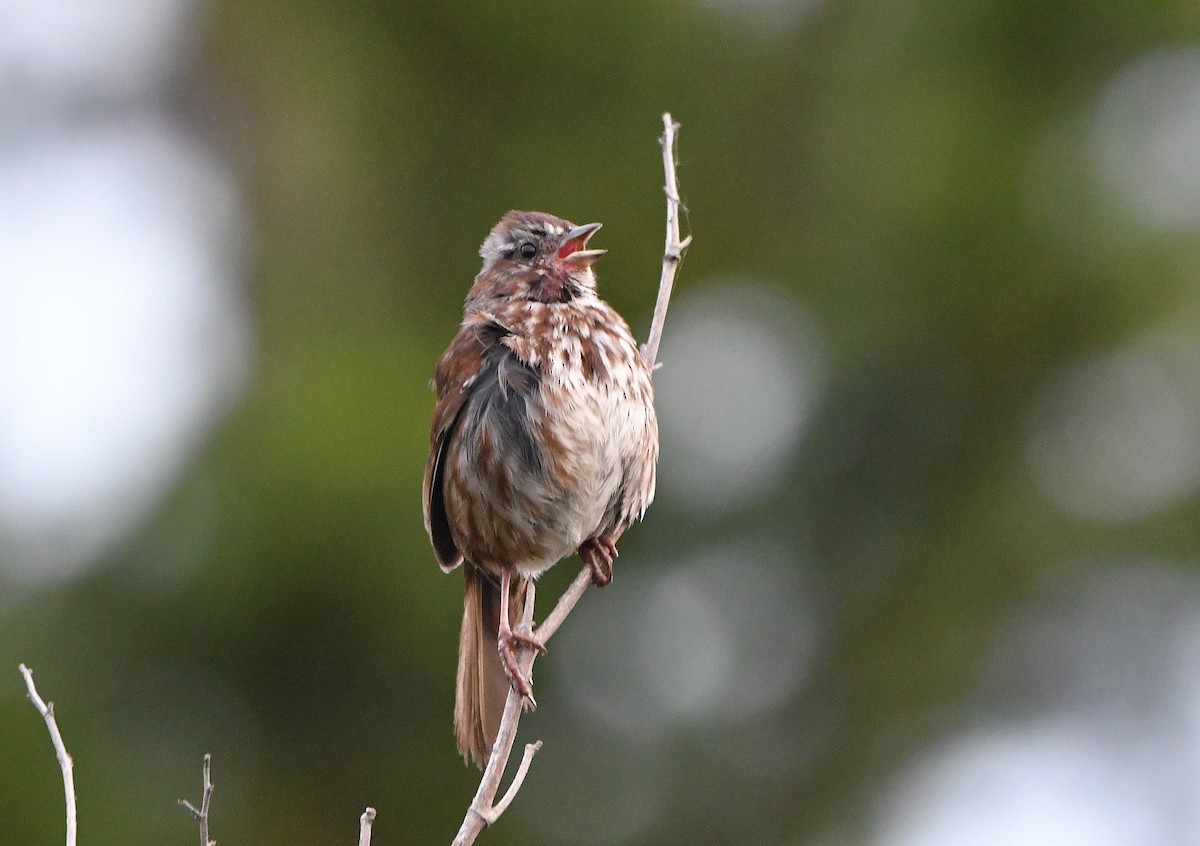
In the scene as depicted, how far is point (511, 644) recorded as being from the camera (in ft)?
14.6

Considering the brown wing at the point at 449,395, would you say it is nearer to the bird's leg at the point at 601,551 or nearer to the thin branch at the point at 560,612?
the bird's leg at the point at 601,551

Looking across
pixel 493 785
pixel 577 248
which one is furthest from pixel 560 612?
pixel 577 248

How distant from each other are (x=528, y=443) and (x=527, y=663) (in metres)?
0.63

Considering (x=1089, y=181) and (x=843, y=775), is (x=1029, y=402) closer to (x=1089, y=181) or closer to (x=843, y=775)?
(x=1089, y=181)

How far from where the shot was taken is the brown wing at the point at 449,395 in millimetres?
4621

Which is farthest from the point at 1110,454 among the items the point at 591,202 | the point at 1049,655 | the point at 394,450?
the point at 394,450

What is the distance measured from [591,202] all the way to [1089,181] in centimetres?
250

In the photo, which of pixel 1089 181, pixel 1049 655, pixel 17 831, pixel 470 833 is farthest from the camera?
pixel 1049 655

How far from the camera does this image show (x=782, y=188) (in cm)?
842

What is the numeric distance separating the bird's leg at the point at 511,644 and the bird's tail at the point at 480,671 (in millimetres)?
94

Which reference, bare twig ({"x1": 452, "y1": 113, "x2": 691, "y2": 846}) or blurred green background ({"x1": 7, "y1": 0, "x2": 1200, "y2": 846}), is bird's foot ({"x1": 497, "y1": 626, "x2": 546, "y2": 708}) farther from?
blurred green background ({"x1": 7, "y1": 0, "x2": 1200, "y2": 846})

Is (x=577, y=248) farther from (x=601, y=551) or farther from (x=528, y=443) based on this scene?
(x=601, y=551)

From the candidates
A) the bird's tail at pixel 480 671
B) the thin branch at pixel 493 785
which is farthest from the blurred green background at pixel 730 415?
the thin branch at pixel 493 785

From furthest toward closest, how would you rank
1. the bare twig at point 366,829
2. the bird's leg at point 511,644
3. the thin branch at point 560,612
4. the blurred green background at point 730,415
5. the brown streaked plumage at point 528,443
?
the blurred green background at point 730,415 < the brown streaked plumage at point 528,443 < the bird's leg at point 511,644 < the thin branch at point 560,612 < the bare twig at point 366,829
